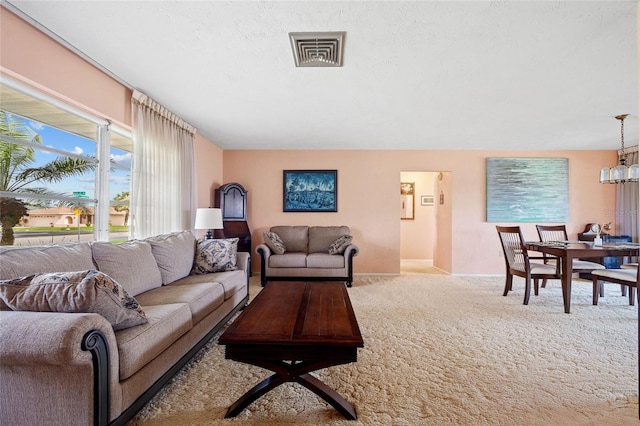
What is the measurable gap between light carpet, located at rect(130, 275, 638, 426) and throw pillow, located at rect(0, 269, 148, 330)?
70 cm

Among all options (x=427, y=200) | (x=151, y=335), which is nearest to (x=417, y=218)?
(x=427, y=200)

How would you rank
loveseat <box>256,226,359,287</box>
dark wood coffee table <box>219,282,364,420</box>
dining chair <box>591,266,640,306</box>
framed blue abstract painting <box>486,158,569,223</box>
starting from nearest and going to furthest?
1. dark wood coffee table <box>219,282,364,420</box>
2. dining chair <box>591,266,640,306</box>
3. loveseat <box>256,226,359,287</box>
4. framed blue abstract painting <box>486,158,569,223</box>

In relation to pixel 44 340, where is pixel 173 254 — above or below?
above

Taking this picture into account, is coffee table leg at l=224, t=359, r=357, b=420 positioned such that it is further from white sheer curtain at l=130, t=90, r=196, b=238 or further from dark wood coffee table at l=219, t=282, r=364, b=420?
white sheer curtain at l=130, t=90, r=196, b=238

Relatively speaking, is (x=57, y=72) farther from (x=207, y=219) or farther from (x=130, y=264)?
(x=207, y=219)

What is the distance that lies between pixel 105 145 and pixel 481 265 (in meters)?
5.99

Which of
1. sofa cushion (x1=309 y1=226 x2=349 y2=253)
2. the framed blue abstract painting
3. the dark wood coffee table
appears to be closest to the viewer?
the dark wood coffee table

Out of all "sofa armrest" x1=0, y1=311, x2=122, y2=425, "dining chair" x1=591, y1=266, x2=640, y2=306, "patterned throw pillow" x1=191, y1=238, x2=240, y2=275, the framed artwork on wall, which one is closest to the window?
"patterned throw pillow" x1=191, y1=238, x2=240, y2=275

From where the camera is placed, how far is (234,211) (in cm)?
509

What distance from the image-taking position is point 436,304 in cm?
356

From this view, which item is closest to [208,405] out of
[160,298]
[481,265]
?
[160,298]

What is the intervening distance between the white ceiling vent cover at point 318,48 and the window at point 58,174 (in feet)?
6.65

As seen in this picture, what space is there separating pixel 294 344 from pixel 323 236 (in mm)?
3631

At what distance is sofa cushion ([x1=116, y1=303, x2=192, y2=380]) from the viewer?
1.38m
